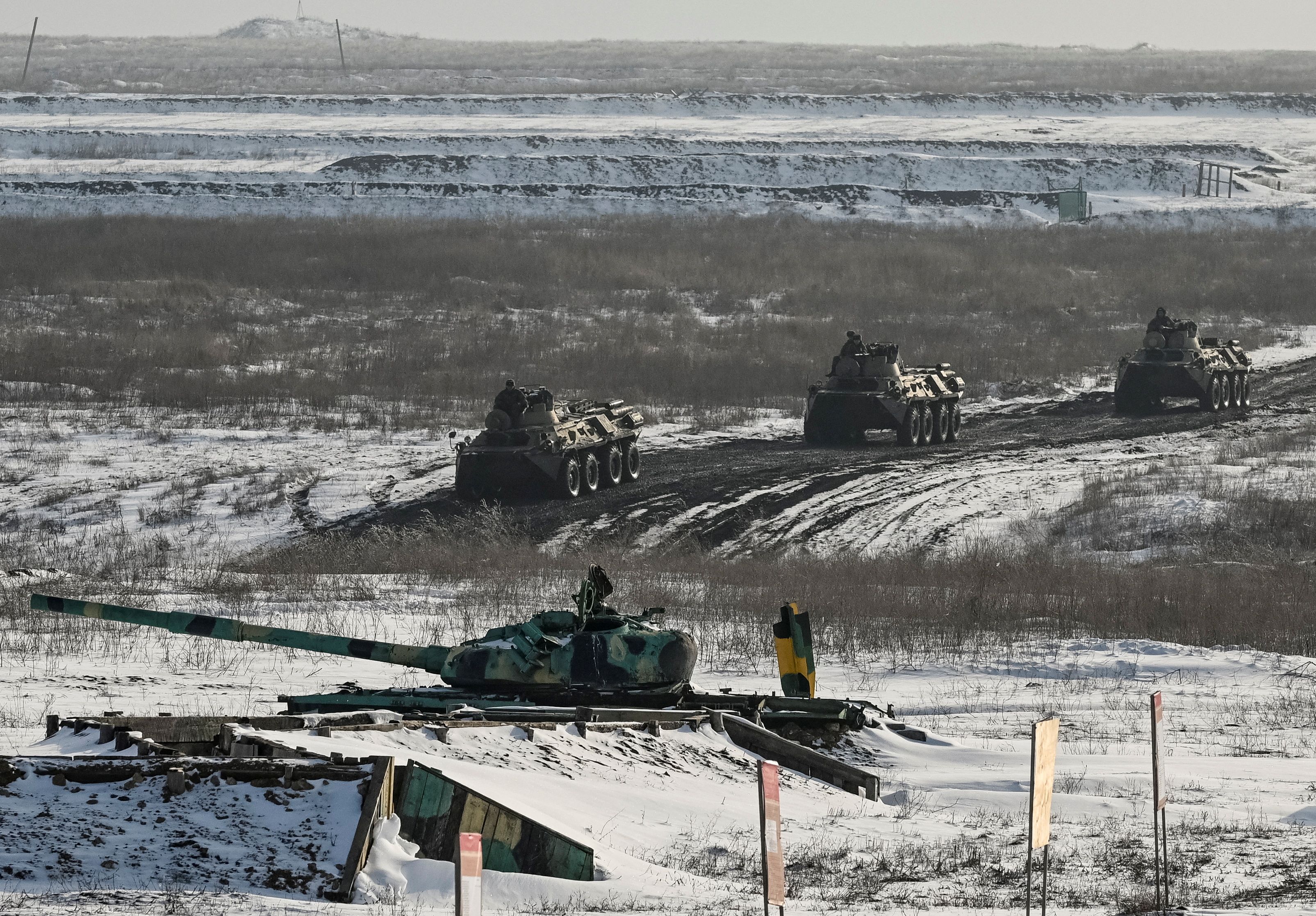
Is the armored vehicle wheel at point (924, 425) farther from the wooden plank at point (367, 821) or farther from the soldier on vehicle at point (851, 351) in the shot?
the wooden plank at point (367, 821)

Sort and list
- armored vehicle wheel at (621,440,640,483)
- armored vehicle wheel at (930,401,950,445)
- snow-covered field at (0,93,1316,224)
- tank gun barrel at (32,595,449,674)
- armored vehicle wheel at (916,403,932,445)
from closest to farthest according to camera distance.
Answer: tank gun barrel at (32,595,449,674) < armored vehicle wheel at (621,440,640,483) < armored vehicle wheel at (916,403,932,445) < armored vehicle wheel at (930,401,950,445) < snow-covered field at (0,93,1316,224)

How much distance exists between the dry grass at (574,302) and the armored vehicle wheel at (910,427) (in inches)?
160

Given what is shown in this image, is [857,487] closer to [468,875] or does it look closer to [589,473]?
[589,473]

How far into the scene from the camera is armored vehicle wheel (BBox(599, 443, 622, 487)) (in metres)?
25.9

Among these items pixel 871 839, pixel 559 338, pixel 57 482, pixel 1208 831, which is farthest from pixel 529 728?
pixel 559 338

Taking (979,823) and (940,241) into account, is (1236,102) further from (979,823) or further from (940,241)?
(979,823)

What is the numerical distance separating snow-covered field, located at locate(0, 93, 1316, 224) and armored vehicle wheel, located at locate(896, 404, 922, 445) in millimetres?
31859

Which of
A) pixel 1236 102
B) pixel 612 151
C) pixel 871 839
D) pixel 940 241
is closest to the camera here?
pixel 871 839

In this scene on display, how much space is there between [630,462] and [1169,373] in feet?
41.3

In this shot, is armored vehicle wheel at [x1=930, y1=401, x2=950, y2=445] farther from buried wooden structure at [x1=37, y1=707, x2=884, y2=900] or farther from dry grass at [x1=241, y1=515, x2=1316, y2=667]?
buried wooden structure at [x1=37, y1=707, x2=884, y2=900]

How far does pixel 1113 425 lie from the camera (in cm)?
3219

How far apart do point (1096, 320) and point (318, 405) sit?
73.9 ft

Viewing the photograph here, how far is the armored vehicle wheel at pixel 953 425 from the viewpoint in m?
31.0

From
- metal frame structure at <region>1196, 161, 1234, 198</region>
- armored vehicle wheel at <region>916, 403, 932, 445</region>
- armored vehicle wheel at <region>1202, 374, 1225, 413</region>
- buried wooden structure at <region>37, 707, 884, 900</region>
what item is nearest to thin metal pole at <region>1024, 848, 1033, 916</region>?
buried wooden structure at <region>37, 707, 884, 900</region>
